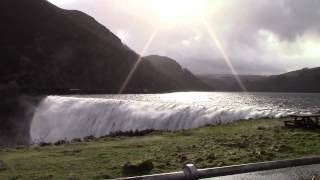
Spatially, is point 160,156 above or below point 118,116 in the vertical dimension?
below

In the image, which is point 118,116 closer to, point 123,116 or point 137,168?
point 123,116

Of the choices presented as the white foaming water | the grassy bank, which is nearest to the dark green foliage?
the grassy bank

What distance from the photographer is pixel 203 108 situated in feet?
158

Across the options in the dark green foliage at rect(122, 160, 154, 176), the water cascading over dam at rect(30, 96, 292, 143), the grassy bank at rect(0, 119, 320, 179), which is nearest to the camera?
the dark green foliage at rect(122, 160, 154, 176)

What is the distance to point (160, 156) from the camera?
67.7 ft

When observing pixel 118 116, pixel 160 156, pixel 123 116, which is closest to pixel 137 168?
pixel 160 156

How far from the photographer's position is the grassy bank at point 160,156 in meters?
17.6

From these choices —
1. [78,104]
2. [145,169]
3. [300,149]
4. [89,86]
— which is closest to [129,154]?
[145,169]

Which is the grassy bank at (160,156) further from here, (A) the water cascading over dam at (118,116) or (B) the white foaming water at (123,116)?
(A) the water cascading over dam at (118,116)

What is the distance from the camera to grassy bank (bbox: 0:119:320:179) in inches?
695

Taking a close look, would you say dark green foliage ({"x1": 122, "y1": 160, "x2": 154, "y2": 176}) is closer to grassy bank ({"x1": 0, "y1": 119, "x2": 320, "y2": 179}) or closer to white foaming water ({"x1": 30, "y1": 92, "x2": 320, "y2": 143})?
grassy bank ({"x1": 0, "y1": 119, "x2": 320, "y2": 179})

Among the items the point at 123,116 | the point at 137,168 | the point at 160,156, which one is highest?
the point at 123,116

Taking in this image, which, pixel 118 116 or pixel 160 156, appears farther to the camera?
pixel 118 116

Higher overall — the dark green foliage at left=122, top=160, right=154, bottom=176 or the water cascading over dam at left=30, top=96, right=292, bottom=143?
the water cascading over dam at left=30, top=96, right=292, bottom=143
